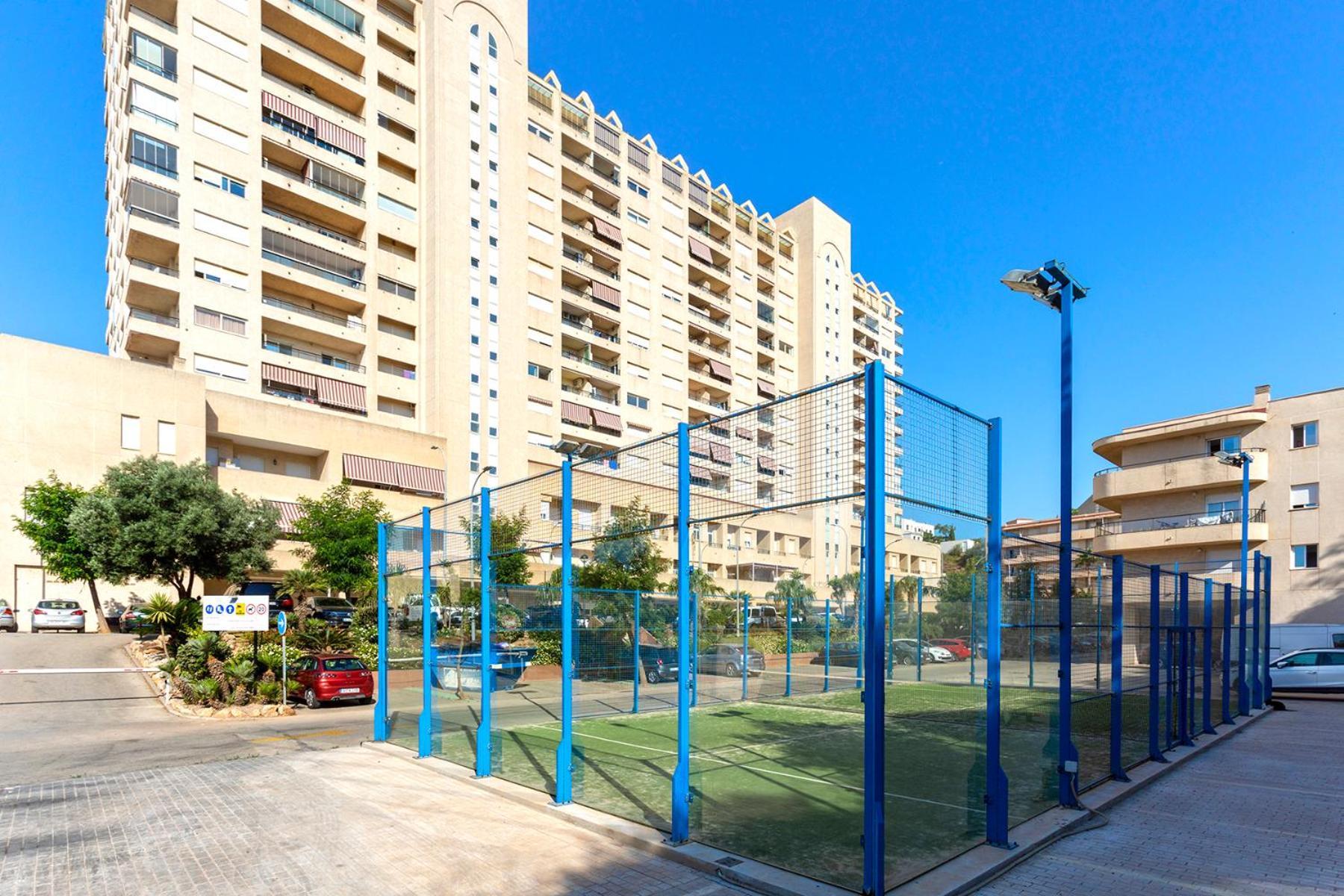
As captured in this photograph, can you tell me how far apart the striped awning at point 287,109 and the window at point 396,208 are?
506 cm

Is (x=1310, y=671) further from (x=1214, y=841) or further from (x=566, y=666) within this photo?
(x=566, y=666)

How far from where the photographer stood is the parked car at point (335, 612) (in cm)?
2902

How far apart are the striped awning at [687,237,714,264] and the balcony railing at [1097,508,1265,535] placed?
37720 mm

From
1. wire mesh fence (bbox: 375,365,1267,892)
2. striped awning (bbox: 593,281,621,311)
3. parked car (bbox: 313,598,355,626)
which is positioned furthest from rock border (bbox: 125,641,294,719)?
striped awning (bbox: 593,281,621,311)

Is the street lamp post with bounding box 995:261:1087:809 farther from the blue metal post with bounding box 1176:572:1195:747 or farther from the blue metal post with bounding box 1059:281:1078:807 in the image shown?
the blue metal post with bounding box 1176:572:1195:747

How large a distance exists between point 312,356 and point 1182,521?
4748 centimetres

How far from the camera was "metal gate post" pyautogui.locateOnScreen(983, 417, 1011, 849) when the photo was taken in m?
7.04

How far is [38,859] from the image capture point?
7023mm

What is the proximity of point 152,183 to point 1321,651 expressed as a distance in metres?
49.1

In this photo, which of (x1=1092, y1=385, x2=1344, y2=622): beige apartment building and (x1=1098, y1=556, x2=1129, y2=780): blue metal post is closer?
(x1=1098, y1=556, x2=1129, y2=780): blue metal post

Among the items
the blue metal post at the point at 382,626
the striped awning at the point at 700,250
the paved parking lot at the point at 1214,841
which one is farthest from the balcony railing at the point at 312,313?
the paved parking lot at the point at 1214,841

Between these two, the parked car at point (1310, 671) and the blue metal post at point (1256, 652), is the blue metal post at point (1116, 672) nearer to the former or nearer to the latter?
the blue metal post at point (1256, 652)

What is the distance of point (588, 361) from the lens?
185 ft

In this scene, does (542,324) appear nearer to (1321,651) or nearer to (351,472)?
(351,472)
